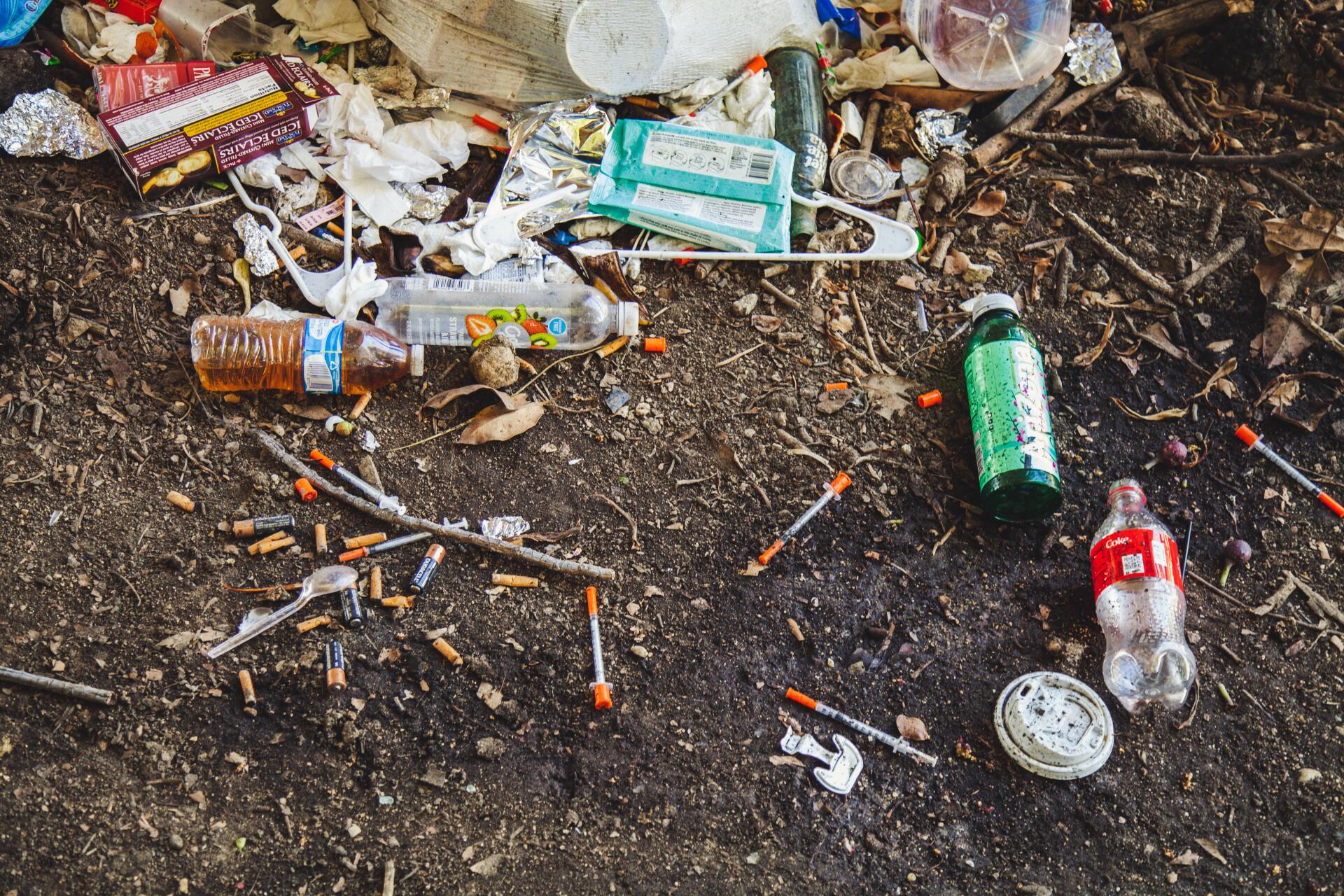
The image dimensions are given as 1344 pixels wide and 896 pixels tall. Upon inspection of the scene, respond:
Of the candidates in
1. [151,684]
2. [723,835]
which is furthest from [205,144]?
[723,835]

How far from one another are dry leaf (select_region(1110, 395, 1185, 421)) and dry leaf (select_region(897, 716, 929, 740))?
123cm

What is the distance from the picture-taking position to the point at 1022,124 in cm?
350

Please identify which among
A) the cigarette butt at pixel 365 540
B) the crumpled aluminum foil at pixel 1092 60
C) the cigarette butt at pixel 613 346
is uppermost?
the crumpled aluminum foil at pixel 1092 60

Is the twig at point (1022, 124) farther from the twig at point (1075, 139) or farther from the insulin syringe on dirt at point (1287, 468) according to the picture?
the insulin syringe on dirt at point (1287, 468)

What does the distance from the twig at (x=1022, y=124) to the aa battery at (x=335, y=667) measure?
2625 mm

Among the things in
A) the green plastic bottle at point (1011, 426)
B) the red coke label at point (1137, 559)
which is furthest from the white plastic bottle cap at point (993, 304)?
the red coke label at point (1137, 559)

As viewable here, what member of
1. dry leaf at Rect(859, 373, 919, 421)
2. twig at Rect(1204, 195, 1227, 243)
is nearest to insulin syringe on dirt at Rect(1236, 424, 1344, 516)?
twig at Rect(1204, 195, 1227, 243)

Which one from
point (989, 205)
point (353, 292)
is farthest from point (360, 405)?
point (989, 205)

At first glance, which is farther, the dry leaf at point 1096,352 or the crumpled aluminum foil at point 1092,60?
the crumpled aluminum foil at point 1092,60

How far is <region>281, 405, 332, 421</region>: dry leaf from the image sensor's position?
2812 millimetres

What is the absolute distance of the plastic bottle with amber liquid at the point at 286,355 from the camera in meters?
2.76

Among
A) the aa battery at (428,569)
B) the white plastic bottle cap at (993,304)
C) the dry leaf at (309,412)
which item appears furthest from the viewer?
the white plastic bottle cap at (993,304)

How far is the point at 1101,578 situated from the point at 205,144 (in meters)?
2.97

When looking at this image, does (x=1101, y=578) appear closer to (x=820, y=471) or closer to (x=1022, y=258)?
(x=820, y=471)
